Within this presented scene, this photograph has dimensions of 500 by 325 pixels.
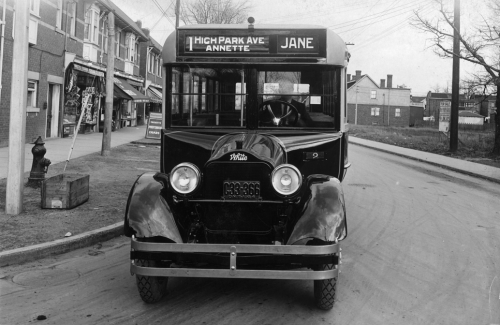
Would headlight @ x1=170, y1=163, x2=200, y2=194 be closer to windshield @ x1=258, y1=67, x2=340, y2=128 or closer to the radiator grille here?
the radiator grille

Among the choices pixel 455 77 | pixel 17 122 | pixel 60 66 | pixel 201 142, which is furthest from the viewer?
pixel 455 77

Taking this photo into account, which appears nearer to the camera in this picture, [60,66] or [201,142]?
[201,142]

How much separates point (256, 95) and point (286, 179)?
6.03 feet

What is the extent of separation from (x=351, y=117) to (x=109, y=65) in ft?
225

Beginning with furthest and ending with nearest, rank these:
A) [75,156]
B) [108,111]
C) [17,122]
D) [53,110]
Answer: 1. [53,110]
2. [108,111]
3. [75,156]
4. [17,122]

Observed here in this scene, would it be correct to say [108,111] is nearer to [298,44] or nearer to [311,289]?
[298,44]

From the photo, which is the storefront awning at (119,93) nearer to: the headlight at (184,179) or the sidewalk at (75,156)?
the sidewalk at (75,156)

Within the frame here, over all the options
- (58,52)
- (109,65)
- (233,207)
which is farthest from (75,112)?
(233,207)

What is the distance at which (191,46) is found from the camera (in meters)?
6.04

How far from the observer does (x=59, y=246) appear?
6.43 m

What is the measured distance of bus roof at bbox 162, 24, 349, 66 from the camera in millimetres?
5930

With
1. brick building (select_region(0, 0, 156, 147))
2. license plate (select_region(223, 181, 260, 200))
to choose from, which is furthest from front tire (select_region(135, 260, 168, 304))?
brick building (select_region(0, 0, 156, 147))

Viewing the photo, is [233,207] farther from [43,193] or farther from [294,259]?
[43,193]

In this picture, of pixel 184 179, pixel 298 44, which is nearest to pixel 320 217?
pixel 184 179
